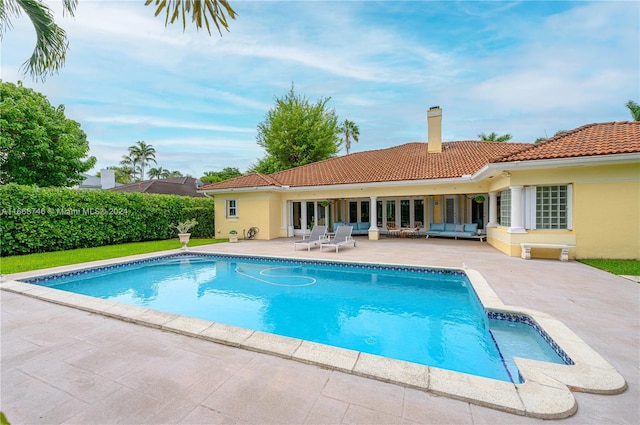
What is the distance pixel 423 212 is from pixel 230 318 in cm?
1808

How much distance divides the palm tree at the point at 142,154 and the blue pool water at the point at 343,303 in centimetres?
5864

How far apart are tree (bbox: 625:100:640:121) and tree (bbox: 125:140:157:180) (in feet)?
241

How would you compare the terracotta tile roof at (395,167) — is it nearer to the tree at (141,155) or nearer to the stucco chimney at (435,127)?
the stucco chimney at (435,127)

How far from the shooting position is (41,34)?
4414mm

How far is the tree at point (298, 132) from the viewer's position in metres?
32.5

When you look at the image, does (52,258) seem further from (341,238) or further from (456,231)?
(456,231)

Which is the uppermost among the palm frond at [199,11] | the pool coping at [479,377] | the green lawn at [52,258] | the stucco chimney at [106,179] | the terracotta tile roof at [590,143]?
the stucco chimney at [106,179]

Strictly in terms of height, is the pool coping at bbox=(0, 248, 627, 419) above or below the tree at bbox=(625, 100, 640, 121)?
below

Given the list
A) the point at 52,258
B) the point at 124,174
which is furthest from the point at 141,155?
the point at 52,258

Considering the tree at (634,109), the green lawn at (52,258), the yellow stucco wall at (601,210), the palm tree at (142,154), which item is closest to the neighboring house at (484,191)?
the yellow stucco wall at (601,210)

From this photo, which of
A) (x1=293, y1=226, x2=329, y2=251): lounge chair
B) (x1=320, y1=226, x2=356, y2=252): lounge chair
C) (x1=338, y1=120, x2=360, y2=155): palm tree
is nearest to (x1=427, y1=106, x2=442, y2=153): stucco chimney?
(x1=320, y1=226, x2=356, y2=252): lounge chair

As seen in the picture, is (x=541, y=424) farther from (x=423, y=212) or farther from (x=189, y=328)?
(x=423, y=212)

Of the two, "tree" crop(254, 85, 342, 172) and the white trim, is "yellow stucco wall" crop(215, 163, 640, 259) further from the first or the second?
"tree" crop(254, 85, 342, 172)

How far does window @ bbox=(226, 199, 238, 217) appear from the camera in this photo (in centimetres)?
2080
